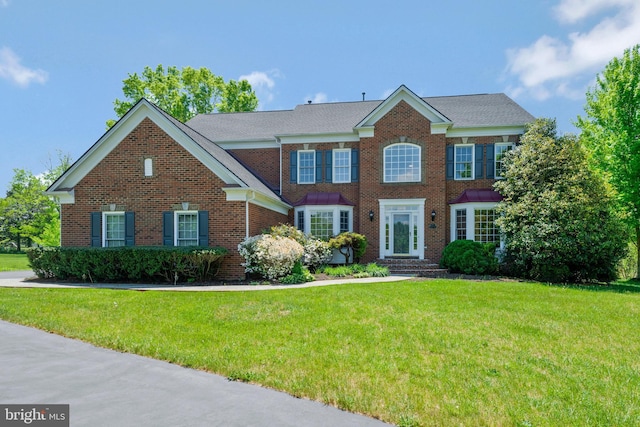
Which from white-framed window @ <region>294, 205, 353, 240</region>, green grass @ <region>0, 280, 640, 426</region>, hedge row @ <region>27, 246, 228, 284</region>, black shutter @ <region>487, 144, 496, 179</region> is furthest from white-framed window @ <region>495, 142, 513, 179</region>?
hedge row @ <region>27, 246, 228, 284</region>

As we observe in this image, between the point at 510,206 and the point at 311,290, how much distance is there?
969cm

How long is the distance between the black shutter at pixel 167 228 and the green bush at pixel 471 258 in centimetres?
1098

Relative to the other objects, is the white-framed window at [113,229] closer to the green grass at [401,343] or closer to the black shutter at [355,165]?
the green grass at [401,343]

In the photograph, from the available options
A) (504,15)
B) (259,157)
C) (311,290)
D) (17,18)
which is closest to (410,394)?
(311,290)

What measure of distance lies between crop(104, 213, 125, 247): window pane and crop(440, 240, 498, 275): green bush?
1308 centimetres

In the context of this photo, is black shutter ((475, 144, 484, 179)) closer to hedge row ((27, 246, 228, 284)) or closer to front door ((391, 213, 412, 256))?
front door ((391, 213, 412, 256))

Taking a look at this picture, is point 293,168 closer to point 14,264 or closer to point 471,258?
point 471,258

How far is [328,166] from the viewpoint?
63.7ft

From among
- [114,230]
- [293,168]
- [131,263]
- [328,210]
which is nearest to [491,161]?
[328,210]

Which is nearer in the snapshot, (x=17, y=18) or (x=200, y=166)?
(x=17, y=18)

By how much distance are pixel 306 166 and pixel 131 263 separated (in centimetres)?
930

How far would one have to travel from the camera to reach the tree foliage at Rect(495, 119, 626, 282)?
14.4m

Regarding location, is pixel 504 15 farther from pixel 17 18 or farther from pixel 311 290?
pixel 17 18

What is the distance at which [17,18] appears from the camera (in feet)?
39.9
